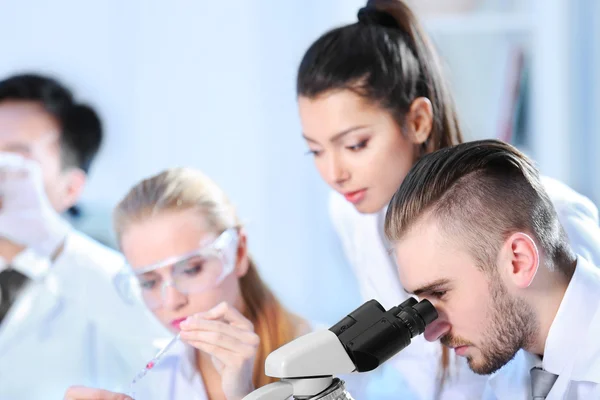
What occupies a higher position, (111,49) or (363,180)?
(111,49)

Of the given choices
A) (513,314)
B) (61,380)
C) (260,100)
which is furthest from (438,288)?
(61,380)

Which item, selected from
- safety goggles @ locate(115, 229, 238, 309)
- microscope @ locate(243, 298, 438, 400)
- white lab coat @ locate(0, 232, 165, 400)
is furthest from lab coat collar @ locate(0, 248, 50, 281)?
microscope @ locate(243, 298, 438, 400)

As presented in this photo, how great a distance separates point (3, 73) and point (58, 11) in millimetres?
142

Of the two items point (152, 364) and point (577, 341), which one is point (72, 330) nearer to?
point (152, 364)

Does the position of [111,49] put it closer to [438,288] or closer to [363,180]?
[363,180]

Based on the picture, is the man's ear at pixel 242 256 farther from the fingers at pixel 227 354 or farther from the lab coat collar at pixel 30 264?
the lab coat collar at pixel 30 264

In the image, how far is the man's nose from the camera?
1210 millimetres

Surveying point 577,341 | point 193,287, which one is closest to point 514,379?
point 577,341

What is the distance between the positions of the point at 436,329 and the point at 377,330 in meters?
0.14

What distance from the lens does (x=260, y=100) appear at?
149 centimetres

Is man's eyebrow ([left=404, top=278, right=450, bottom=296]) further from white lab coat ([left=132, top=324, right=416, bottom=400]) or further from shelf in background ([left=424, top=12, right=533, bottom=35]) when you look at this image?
shelf in background ([left=424, top=12, right=533, bottom=35])

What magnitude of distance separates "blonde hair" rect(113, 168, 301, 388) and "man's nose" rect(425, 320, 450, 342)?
12.1 inches

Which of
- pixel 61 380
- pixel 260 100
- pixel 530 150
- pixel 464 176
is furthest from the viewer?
pixel 530 150

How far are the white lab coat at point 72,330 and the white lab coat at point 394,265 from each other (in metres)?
0.39
